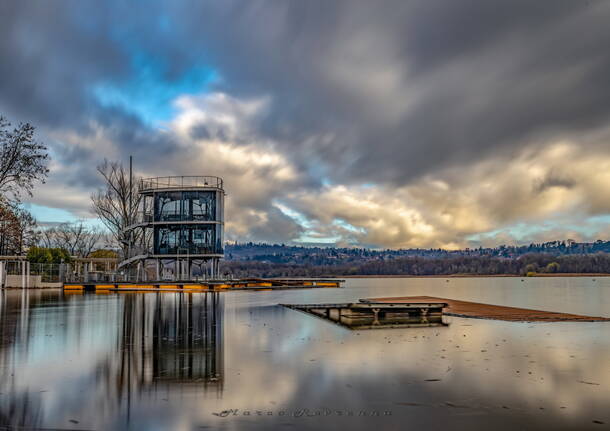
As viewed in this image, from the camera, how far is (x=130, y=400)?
30.8ft

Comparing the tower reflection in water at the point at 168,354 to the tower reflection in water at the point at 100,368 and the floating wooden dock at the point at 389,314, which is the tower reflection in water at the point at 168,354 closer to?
the tower reflection in water at the point at 100,368

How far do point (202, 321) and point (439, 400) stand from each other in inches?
620

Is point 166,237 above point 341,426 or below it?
above

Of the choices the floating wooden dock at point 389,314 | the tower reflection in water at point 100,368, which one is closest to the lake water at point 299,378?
the tower reflection in water at point 100,368

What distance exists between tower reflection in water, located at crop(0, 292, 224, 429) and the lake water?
3 cm

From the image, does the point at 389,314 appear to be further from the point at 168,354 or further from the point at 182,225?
the point at 182,225

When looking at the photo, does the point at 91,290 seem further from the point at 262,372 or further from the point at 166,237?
the point at 262,372

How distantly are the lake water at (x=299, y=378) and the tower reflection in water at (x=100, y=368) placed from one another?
0.11 feet

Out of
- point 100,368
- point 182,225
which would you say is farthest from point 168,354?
point 182,225

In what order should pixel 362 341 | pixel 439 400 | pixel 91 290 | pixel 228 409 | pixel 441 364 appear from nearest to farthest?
pixel 228 409
pixel 439 400
pixel 441 364
pixel 362 341
pixel 91 290

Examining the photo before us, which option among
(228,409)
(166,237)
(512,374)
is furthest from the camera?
(166,237)

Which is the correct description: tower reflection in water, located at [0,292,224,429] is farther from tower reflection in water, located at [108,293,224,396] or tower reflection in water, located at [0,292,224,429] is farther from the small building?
the small building

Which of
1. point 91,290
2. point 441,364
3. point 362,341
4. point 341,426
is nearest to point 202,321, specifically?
point 362,341

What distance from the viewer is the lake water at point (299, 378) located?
8.37 m
